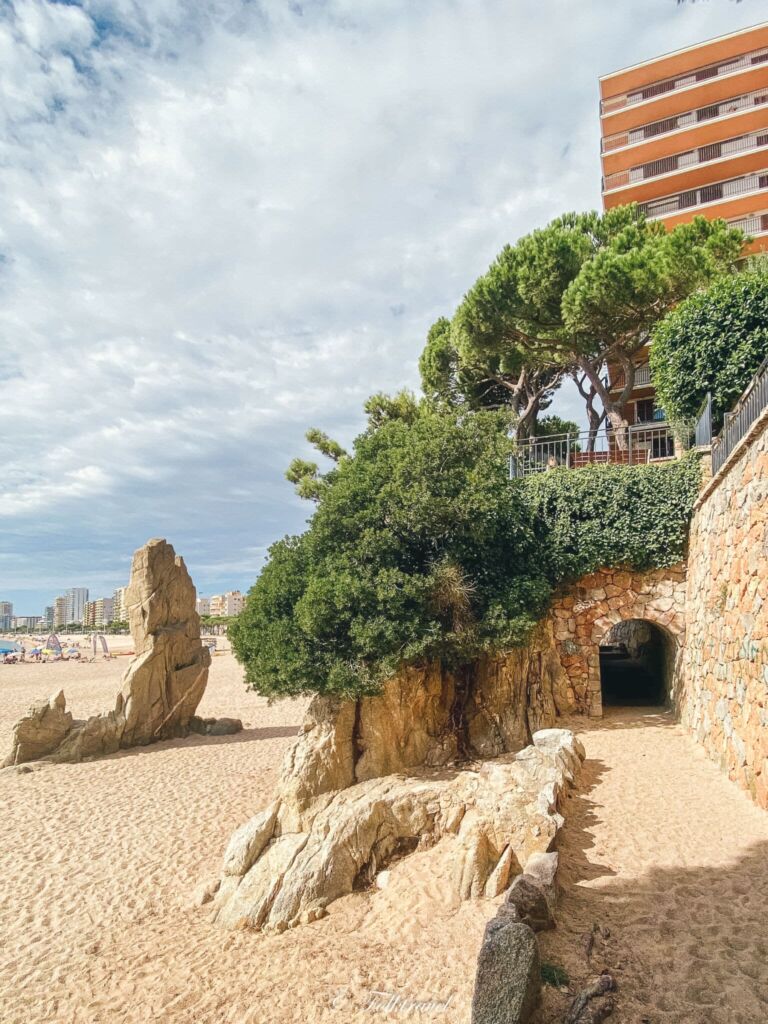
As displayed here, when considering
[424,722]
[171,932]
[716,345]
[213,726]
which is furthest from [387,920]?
[716,345]

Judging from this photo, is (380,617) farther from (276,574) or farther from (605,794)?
(605,794)

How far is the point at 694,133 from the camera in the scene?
29.9 meters

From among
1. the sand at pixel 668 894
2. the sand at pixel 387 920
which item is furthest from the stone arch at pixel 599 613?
the sand at pixel 668 894

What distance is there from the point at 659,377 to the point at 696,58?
25.9 m

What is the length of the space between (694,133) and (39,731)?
39162mm

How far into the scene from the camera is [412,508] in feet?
39.8

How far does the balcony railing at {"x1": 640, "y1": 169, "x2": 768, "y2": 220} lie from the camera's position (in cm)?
2852

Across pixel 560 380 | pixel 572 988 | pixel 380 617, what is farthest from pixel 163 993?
pixel 560 380

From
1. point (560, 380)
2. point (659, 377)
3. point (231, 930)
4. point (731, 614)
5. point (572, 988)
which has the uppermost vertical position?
point (560, 380)

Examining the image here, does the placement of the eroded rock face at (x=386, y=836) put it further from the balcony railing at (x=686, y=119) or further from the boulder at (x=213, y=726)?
the balcony railing at (x=686, y=119)

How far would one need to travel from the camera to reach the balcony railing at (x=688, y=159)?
28766 millimetres

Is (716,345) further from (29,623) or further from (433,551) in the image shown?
(29,623)

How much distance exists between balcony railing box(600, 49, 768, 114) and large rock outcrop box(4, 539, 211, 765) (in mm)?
34439

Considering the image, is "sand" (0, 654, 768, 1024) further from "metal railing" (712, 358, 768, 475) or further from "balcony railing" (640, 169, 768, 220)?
"balcony railing" (640, 169, 768, 220)
